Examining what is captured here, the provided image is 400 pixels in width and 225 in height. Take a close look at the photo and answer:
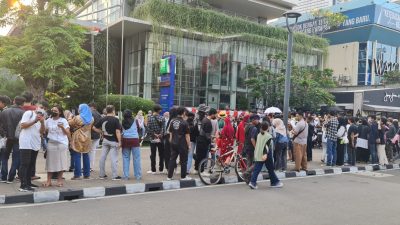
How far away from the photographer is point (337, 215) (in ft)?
21.8

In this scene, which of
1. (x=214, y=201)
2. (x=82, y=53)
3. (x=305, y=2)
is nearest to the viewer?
(x=214, y=201)

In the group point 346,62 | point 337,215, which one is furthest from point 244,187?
point 346,62

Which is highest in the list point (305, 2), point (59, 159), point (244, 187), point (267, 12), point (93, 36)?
point (305, 2)

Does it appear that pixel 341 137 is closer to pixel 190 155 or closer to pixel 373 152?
pixel 373 152

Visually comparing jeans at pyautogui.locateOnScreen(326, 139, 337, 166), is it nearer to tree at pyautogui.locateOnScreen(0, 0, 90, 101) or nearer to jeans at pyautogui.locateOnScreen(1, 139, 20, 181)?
jeans at pyautogui.locateOnScreen(1, 139, 20, 181)

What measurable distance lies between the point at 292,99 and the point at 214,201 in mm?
21686

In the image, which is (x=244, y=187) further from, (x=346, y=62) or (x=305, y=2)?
(x=305, y=2)

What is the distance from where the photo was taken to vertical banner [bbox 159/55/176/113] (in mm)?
20003

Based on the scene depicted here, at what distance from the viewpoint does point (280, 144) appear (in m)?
11.2

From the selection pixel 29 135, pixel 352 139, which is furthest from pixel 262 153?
pixel 352 139

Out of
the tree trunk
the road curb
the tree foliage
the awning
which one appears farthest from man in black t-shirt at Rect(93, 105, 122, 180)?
the awning

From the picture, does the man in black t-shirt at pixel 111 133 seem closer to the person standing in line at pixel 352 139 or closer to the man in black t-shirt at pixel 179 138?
the man in black t-shirt at pixel 179 138

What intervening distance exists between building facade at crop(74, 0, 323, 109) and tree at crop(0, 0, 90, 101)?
284 inches

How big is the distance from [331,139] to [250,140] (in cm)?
449
